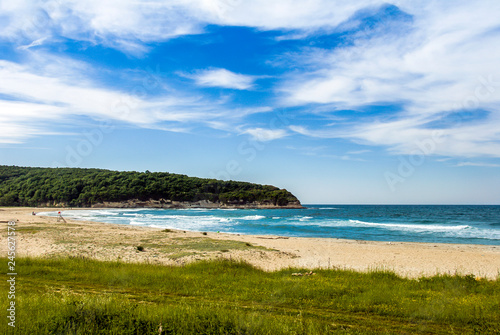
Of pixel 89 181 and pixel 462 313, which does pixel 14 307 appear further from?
pixel 89 181

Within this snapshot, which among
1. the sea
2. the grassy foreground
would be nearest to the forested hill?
the sea

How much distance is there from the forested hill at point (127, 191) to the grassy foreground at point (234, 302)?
12197cm

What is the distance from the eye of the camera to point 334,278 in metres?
10.6

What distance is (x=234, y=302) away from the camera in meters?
7.57

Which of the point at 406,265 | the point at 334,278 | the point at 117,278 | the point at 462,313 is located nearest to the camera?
the point at 462,313

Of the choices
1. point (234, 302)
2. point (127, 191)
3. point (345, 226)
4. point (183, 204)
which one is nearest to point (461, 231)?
point (345, 226)

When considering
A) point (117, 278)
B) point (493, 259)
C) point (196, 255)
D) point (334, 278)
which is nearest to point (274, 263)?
point (196, 255)

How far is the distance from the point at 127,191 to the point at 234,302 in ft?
Result: 441

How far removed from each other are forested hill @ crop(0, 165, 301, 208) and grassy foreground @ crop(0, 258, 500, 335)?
12197 centimetres

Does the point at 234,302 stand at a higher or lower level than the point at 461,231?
higher

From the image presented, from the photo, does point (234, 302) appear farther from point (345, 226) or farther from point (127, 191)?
point (127, 191)

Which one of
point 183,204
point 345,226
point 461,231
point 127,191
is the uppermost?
point 127,191

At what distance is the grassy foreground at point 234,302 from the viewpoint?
5.61 m

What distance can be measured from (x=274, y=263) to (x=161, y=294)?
962 cm
